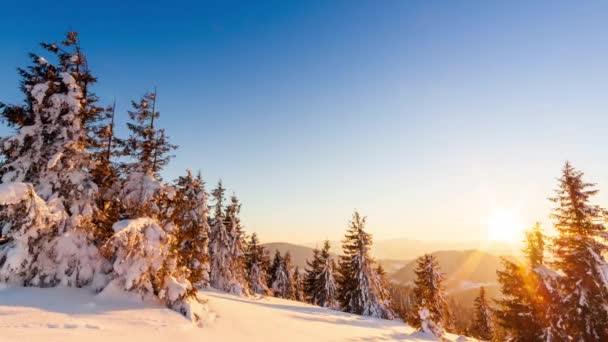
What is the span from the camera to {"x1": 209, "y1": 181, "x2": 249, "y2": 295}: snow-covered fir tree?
3391 centimetres

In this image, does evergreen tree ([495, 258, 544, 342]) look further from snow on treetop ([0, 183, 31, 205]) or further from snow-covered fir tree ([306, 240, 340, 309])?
snow-covered fir tree ([306, 240, 340, 309])

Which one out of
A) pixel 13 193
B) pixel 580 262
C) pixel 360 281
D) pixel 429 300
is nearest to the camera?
pixel 13 193

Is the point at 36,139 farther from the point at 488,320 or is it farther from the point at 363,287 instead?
the point at 488,320

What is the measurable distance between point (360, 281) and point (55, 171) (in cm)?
2788

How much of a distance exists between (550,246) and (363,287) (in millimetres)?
17548

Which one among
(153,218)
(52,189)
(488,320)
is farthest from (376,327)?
(488,320)

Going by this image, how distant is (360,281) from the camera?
3325 cm

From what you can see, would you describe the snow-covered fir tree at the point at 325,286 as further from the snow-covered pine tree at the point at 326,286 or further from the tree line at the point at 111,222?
the tree line at the point at 111,222

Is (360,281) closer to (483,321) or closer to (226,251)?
(226,251)

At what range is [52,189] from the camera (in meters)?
12.6

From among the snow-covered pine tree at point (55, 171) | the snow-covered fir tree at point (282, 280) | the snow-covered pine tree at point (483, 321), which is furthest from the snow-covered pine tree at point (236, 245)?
the snow-covered pine tree at point (483, 321)

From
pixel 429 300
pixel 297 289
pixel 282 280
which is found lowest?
pixel 297 289

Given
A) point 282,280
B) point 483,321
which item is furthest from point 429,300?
point 282,280

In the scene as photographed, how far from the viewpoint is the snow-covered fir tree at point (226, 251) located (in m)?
33.9
